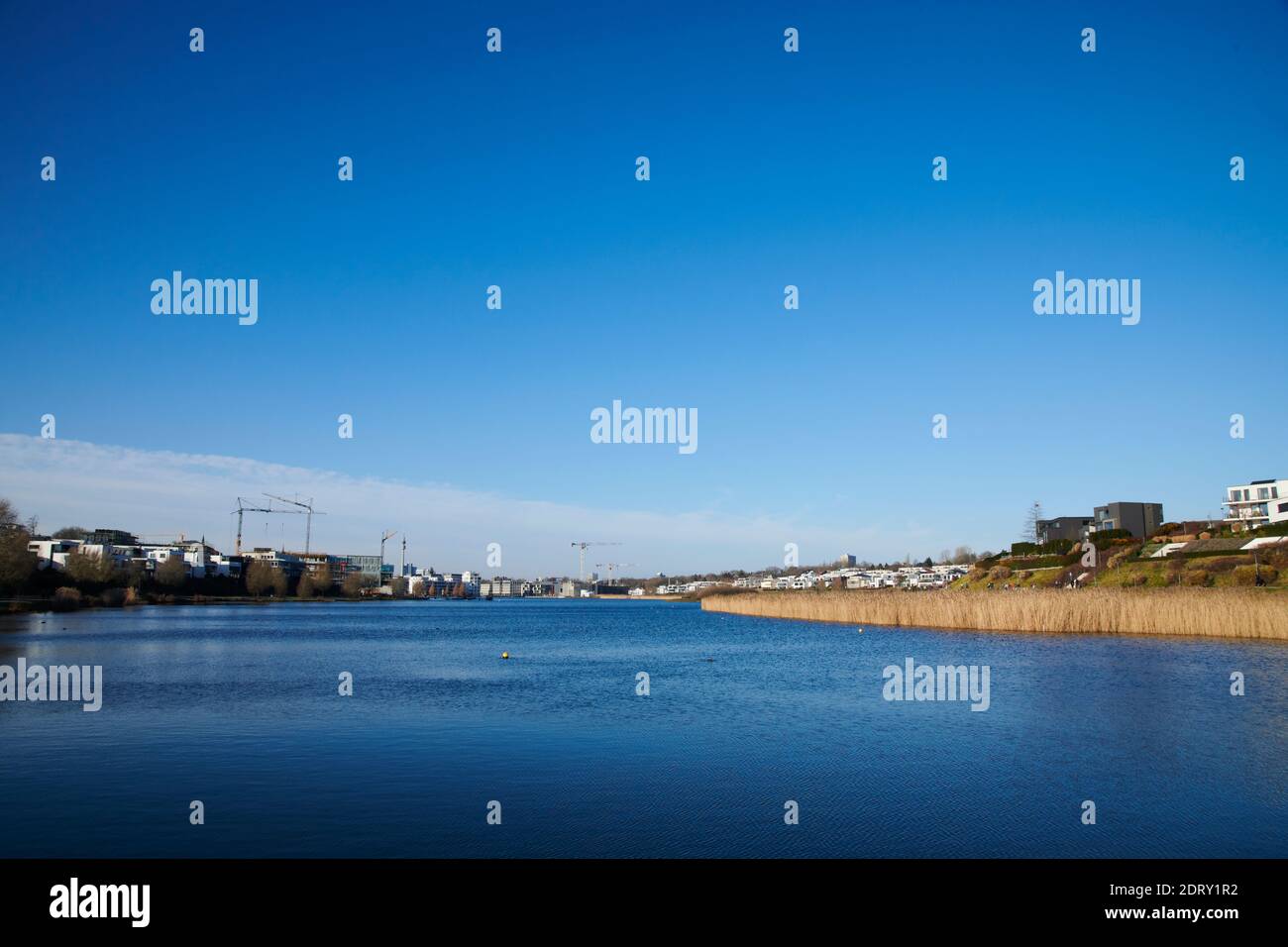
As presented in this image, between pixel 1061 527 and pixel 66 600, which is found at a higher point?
pixel 1061 527

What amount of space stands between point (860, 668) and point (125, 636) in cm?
4004

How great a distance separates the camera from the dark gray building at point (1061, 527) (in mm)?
115062

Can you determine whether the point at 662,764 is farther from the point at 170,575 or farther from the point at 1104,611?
the point at 170,575

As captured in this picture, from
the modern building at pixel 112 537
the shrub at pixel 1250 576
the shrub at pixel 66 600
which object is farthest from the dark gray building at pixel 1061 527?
the modern building at pixel 112 537

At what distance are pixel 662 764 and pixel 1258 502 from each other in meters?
106

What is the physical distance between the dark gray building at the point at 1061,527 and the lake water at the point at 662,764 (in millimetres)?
91609

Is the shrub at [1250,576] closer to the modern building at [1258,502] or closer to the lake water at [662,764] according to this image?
the lake water at [662,764]

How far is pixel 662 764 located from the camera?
15.4 metres

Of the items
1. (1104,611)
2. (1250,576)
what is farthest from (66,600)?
(1250,576)

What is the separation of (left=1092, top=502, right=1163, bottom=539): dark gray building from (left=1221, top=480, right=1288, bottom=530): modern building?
733 cm

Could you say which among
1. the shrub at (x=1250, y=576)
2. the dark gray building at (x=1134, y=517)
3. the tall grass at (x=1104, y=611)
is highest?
the dark gray building at (x=1134, y=517)
